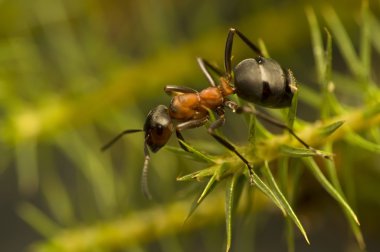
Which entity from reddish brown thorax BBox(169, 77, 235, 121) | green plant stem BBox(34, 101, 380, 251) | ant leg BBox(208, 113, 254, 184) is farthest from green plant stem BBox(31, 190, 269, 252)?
ant leg BBox(208, 113, 254, 184)

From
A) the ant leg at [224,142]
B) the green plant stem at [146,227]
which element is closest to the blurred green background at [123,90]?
the green plant stem at [146,227]

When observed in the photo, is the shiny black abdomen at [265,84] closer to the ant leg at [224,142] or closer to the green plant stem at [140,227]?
the ant leg at [224,142]

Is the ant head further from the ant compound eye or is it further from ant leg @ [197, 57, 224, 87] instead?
ant leg @ [197, 57, 224, 87]

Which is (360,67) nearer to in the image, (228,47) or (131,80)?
(228,47)

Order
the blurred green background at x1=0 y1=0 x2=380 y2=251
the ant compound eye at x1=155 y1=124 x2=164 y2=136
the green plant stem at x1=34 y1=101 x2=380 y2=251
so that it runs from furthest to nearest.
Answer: the blurred green background at x1=0 y1=0 x2=380 y2=251 → the green plant stem at x1=34 y1=101 x2=380 y2=251 → the ant compound eye at x1=155 y1=124 x2=164 y2=136

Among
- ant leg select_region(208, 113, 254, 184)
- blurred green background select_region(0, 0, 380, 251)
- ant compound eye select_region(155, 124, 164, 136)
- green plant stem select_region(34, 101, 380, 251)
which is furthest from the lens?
blurred green background select_region(0, 0, 380, 251)

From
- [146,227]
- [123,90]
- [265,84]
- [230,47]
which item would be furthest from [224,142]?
[123,90]

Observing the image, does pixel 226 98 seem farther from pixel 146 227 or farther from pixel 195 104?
pixel 146 227
